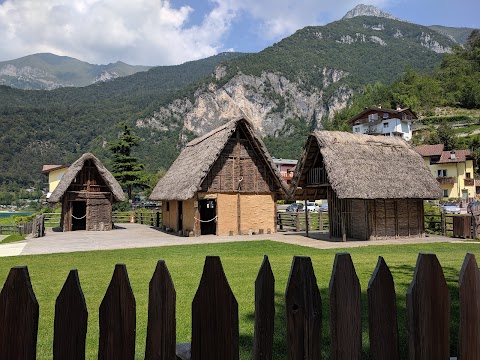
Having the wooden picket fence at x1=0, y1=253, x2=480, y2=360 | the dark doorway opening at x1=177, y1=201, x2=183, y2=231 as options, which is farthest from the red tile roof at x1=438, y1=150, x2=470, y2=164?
the wooden picket fence at x1=0, y1=253, x2=480, y2=360

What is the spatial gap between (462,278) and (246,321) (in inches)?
144

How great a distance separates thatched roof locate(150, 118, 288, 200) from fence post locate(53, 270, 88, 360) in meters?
20.8

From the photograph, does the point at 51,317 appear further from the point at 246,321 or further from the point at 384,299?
the point at 384,299

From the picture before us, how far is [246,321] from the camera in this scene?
5211 millimetres

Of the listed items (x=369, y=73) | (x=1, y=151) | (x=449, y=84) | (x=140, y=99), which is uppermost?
(x=369, y=73)

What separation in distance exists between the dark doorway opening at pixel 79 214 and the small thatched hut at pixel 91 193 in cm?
313

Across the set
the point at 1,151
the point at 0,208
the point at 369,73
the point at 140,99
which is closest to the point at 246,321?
the point at 0,208

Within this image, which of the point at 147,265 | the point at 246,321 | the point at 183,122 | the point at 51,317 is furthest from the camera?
the point at 183,122

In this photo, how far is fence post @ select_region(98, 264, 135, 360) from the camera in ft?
6.38

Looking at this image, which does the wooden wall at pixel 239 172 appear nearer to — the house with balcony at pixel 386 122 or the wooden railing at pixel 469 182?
the wooden railing at pixel 469 182

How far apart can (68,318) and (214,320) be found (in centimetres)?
68

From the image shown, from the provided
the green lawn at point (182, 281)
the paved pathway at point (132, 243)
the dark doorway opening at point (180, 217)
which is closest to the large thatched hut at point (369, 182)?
the paved pathway at point (132, 243)

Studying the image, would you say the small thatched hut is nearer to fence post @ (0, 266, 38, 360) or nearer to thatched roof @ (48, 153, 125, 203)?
thatched roof @ (48, 153, 125, 203)

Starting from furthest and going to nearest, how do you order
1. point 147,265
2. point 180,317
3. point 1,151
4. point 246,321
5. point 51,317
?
point 1,151, point 147,265, point 51,317, point 180,317, point 246,321
